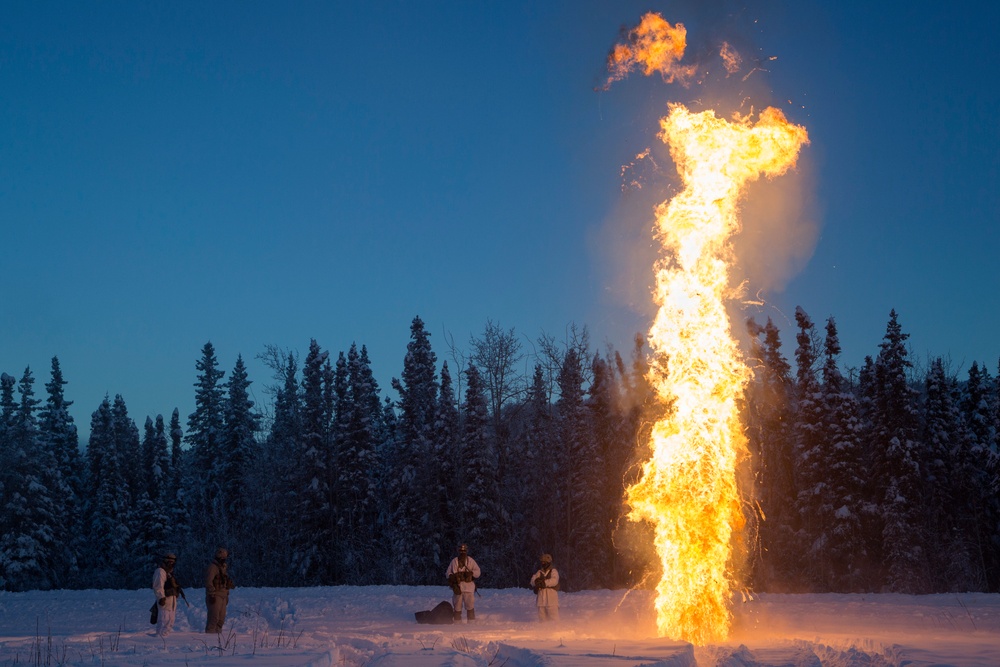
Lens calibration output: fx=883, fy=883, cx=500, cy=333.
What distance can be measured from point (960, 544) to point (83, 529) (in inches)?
2260

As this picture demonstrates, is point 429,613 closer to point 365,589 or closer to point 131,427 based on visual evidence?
point 365,589

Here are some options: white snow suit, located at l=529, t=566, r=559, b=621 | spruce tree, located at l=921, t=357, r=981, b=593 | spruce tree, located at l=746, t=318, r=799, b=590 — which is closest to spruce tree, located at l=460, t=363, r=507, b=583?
spruce tree, located at l=746, t=318, r=799, b=590

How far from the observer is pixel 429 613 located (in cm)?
2017

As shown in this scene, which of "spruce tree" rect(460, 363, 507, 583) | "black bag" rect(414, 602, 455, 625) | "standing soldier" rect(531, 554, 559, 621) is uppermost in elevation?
"spruce tree" rect(460, 363, 507, 583)

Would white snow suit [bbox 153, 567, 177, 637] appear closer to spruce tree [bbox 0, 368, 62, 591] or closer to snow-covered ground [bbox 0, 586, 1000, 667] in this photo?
snow-covered ground [bbox 0, 586, 1000, 667]

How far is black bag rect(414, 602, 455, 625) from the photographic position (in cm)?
1995

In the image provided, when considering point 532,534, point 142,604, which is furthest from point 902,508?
point 142,604

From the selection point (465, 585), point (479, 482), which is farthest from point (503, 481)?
point (465, 585)

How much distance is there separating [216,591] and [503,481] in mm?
34765

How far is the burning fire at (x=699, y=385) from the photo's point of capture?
50.6 feet

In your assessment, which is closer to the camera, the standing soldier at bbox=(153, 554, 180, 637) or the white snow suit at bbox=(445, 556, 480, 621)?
the standing soldier at bbox=(153, 554, 180, 637)

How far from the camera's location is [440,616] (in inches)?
788

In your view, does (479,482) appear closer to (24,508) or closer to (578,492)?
(578,492)

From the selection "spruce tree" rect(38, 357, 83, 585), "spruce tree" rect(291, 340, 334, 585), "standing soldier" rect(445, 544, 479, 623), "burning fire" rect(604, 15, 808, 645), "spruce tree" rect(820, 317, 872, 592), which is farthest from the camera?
"spruce tree" rect(38, 357, 83, 585)
